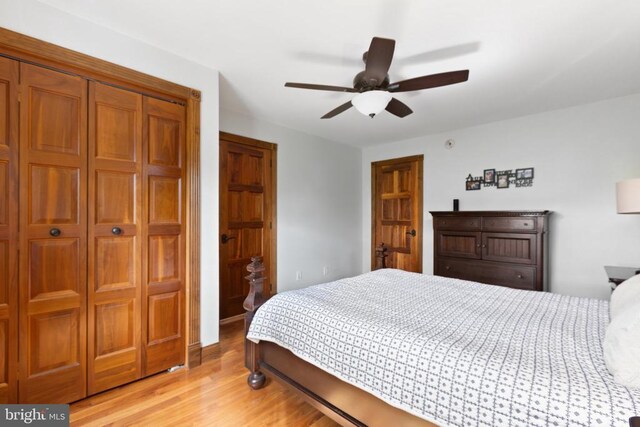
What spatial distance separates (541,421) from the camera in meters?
0.91

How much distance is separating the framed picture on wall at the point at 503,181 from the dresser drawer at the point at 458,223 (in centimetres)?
65

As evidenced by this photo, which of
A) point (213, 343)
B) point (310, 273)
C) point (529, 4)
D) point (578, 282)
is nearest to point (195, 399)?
point (213, 343)

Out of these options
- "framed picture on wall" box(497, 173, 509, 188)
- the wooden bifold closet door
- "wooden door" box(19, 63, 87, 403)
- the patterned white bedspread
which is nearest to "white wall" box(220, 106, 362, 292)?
the wooden bifold closet door

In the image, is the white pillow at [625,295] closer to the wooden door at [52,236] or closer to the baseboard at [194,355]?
the baseboard at [194,355]

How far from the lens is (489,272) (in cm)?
328

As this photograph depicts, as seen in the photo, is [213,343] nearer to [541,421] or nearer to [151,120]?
[151,120]

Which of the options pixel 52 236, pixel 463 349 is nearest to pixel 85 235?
pixel 52 236

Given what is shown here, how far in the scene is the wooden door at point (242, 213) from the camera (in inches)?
133

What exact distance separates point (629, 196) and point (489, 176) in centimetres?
162

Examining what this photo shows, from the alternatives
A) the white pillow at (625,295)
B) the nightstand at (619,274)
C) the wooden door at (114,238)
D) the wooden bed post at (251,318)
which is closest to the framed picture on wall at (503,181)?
the nightstand at (619,274)

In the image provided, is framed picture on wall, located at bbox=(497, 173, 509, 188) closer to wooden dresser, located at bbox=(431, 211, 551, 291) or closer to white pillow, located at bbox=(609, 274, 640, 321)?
wooden dresser, located at bbox=(431, 211, 551, 291)

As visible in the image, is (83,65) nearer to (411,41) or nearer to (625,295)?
(411,41)

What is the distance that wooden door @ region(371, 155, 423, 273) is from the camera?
14.4 feet

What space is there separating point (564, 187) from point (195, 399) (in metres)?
4.06
